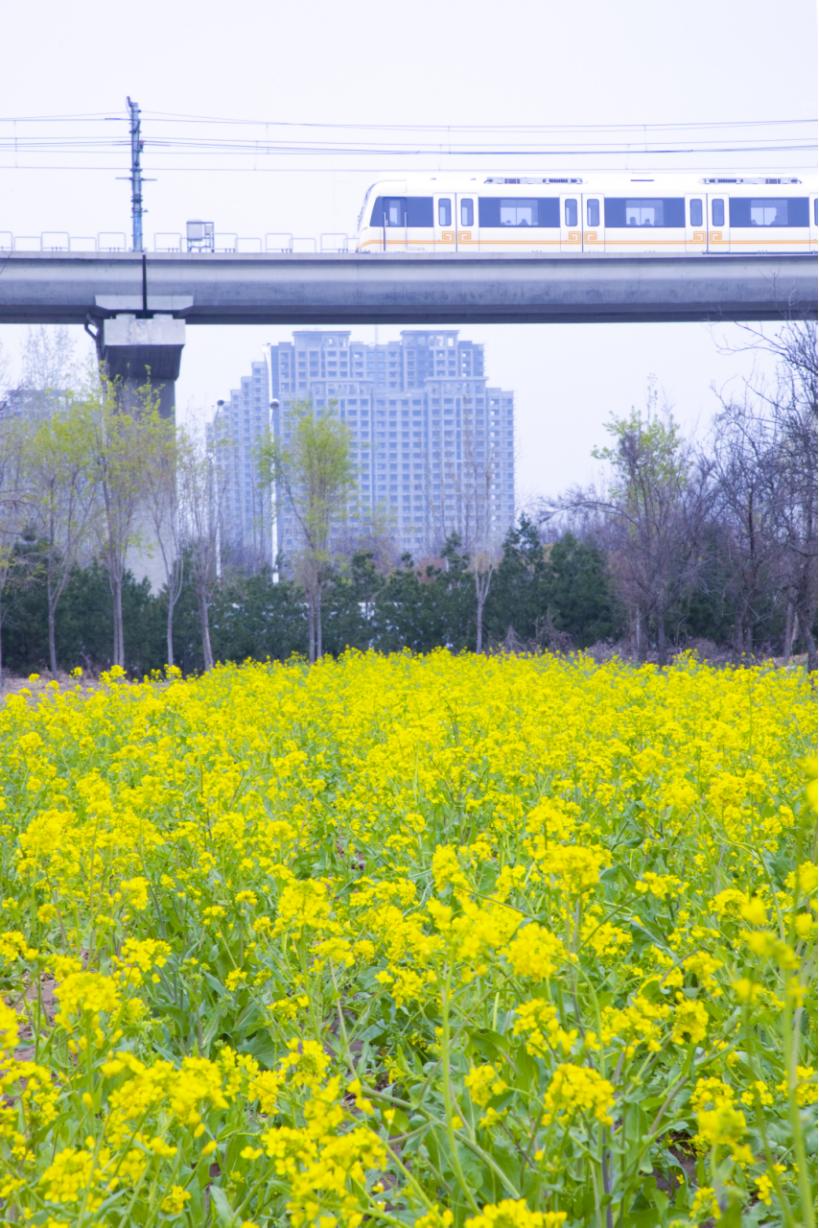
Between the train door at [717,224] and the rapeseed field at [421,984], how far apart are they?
A: 2358cm

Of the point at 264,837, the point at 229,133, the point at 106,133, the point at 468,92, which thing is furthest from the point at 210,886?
the point at 229,133

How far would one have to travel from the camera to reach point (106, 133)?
8844 mm

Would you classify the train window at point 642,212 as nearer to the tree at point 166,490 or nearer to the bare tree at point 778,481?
the bare tree at point 778,481

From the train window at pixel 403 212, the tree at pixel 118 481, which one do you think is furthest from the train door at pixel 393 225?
the tree at pixel 118 481

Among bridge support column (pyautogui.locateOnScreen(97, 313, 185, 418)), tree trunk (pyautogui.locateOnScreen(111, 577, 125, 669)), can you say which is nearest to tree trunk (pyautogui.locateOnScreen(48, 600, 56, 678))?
tree trunk (pyautogui.locateOnScreen(111, 577, 125, 669))

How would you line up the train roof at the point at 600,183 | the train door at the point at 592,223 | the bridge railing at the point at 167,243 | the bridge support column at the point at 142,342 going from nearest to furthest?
the bridge railing at the point at 167,243 < the bridge support column at the point at 142,342 < the train roof at the point at 600,183 < the train door at the point at 592,223

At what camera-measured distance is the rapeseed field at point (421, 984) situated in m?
1.90

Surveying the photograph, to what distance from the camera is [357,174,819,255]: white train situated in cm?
2725

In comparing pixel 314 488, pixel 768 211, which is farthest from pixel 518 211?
pixel 314 488

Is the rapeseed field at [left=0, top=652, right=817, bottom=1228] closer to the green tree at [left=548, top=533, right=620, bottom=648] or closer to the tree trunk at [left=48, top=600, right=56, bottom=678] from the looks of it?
the tree trunk at [left=48, top=600, right=56, bottom=678]

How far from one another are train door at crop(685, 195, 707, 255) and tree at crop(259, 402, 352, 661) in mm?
10130

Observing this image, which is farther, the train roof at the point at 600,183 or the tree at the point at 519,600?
the train roof at the point at 600,183

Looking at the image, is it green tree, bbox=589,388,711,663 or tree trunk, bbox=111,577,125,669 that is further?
tree trunk, bbox=111,577,125,669

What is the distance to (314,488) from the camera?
74.9 ft
